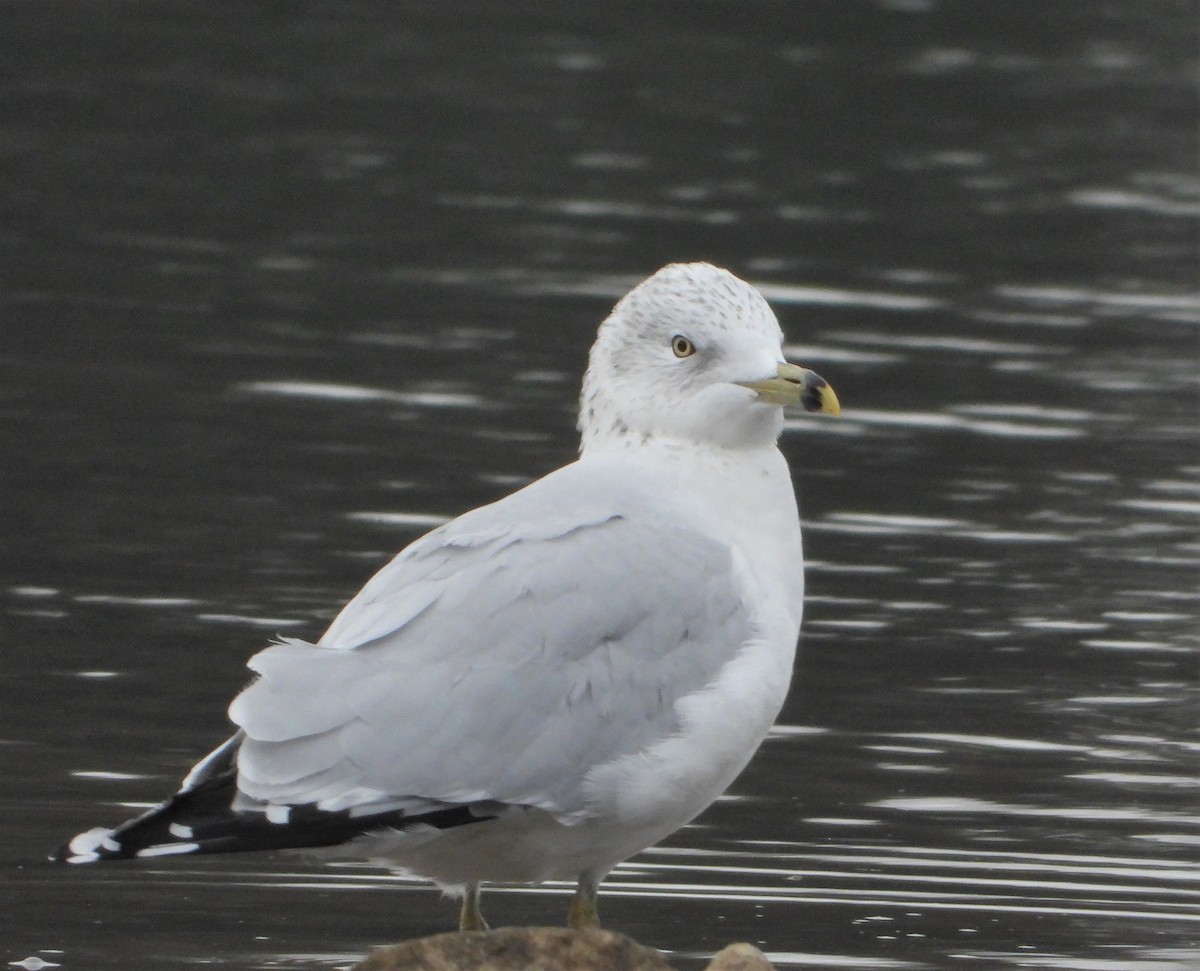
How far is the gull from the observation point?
650 centimetres

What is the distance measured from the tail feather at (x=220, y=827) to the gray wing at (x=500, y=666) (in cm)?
4

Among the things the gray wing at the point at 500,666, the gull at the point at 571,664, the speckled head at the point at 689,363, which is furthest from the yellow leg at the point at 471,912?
the speckled head at the point at 689,363

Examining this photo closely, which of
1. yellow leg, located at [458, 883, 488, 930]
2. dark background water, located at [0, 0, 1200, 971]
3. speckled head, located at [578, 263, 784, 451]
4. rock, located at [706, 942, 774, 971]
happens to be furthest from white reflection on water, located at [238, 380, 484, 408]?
rock, located at [706, 942, 774, 971]

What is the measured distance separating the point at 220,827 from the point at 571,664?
969mm

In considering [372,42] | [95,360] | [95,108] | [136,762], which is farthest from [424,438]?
[372,42]

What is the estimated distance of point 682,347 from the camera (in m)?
7.42

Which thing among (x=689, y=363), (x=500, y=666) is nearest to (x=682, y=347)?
(x=689, y=363)

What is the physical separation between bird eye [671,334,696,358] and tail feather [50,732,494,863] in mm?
1536

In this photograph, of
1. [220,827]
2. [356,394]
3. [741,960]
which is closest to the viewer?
[220,827]

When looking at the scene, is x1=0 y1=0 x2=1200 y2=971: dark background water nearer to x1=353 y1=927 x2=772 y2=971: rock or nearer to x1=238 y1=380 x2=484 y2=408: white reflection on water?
x1=238 y1=380 x2=484 y2=408: white reflection on water

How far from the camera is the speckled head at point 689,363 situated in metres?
7.35

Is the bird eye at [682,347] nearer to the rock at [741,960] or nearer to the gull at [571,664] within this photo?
the gull at [571,664]

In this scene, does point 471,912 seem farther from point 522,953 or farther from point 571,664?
point 571,664

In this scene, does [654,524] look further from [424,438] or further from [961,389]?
[961,389]
